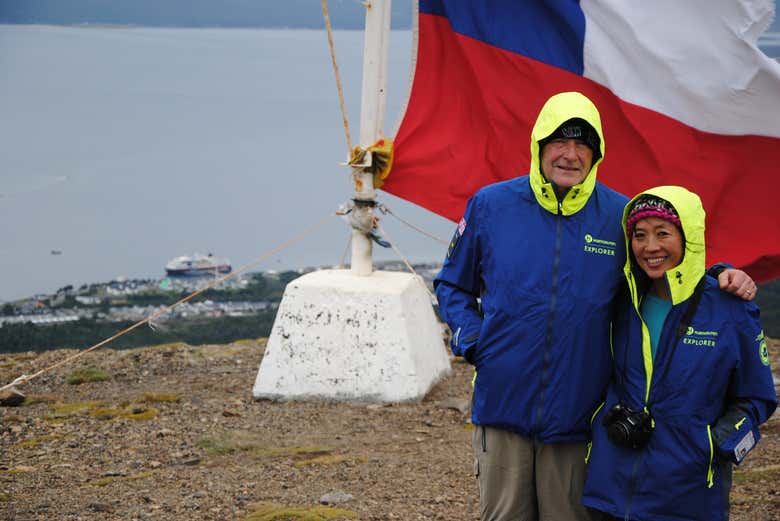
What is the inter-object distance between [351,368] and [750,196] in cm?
324

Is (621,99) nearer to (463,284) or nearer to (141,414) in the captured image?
(463,284)

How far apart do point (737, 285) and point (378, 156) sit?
15.3 ft

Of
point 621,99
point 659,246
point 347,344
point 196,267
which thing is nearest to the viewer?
point 659,246

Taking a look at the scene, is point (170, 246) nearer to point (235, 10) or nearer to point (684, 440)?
point (235, 10)

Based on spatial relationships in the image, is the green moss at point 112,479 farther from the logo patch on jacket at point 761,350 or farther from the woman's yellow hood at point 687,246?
the logo patch on jacket at point 761,350

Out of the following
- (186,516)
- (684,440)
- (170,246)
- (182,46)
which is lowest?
(170,246)

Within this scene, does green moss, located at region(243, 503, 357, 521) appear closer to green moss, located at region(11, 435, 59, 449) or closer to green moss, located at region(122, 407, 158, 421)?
green moss, located at region(11, 435, 59, 449)

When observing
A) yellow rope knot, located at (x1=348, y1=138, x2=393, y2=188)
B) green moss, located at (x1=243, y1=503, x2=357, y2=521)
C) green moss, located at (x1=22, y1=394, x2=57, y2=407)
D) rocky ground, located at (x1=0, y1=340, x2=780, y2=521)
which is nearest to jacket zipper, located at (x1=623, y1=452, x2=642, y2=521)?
rocky ground, located at (x1=0, y1=340, x2=780, y2=521)

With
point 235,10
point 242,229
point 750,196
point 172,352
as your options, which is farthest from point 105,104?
point 750,196

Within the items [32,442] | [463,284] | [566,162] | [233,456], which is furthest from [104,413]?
[566,162]

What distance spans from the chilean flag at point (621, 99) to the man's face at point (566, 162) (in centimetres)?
327

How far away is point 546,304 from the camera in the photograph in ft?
14.6

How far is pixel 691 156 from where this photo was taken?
7961 mm

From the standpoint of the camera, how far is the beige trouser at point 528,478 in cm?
454
